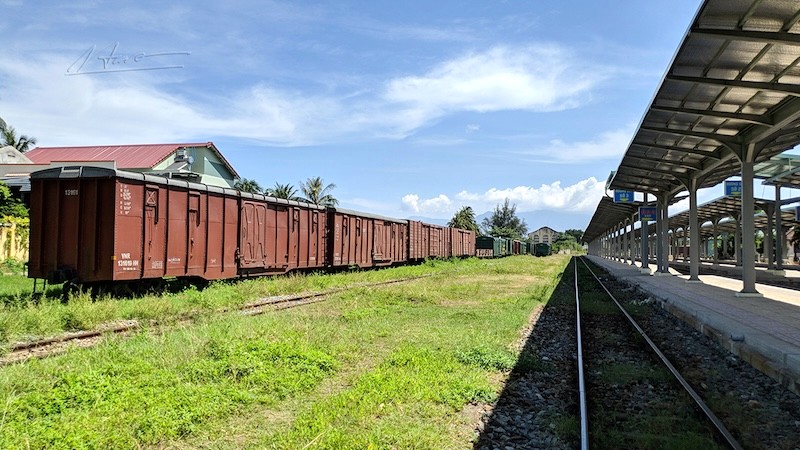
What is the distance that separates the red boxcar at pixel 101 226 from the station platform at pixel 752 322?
41.4ft

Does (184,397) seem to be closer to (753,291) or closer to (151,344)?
(151,344)

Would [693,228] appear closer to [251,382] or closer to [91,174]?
[251,382]

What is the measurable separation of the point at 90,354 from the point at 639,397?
7.01 meters

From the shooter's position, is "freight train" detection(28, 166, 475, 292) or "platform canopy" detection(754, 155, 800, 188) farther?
"platform canopy" detection(754, 155, 800, 188)

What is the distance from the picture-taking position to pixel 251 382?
6.43 meters

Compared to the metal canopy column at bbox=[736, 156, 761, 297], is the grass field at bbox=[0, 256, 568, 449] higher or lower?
lower

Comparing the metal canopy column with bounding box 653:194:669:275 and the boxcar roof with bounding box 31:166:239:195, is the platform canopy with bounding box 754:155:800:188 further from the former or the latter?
the boxcar roof with bounding box 31:166:239:195

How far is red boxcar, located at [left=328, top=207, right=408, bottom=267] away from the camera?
23.9 metres

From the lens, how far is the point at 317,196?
7406 centimetres

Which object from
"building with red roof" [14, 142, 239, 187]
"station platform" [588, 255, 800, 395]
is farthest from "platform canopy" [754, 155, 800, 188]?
"building with red roof" [14, 142, 239, 187]

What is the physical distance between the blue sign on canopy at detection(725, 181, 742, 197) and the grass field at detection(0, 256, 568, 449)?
2211 cm

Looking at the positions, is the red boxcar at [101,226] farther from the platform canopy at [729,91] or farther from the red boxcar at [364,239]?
the platform canopy at [729,91]

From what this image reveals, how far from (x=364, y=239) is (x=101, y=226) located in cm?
1561

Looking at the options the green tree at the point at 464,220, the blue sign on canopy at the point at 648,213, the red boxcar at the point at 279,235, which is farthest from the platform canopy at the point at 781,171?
the green tree at the point at 464,220
